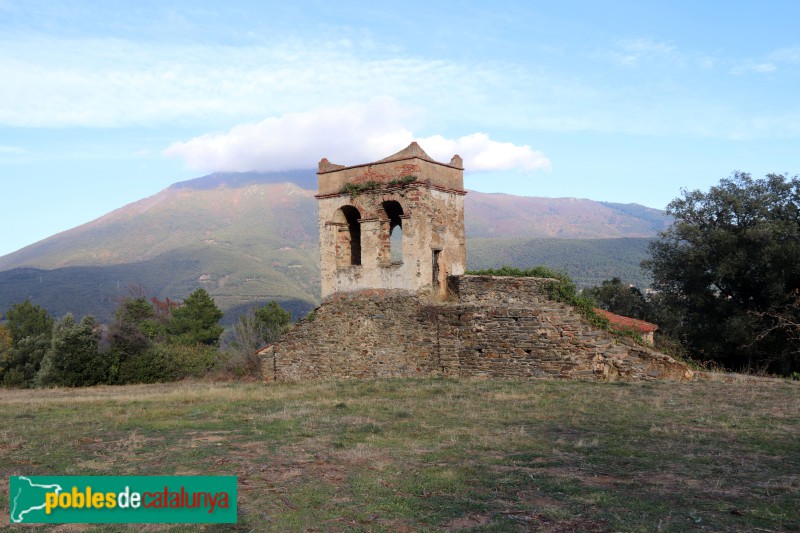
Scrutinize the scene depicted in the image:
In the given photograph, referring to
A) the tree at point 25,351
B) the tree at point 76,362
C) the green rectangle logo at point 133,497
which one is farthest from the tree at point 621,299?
the tree at point 25,351

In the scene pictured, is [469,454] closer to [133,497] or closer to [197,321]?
[133,497]

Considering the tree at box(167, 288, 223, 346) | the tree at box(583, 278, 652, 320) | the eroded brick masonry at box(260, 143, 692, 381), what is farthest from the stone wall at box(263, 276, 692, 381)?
the tree at box(167, 288, 223, 346)

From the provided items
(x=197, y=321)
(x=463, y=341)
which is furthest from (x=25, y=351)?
(x=463, y=341)

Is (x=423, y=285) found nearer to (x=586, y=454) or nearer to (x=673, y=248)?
(x=586, y=454)

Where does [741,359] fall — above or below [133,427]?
below

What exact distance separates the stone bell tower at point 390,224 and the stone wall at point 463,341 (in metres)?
0.47

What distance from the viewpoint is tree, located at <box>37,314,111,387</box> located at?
2322 cm

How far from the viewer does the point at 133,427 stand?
34.0 ft

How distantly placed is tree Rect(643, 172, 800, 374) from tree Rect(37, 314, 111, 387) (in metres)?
21.9

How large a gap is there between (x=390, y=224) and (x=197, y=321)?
2891 cm

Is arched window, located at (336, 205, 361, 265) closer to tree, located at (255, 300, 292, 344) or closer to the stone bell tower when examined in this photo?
the stone bell tower

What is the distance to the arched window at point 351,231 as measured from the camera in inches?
711

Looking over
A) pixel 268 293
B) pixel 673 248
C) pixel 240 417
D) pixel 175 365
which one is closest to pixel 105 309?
pixel 268 293

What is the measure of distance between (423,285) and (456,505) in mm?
10626
